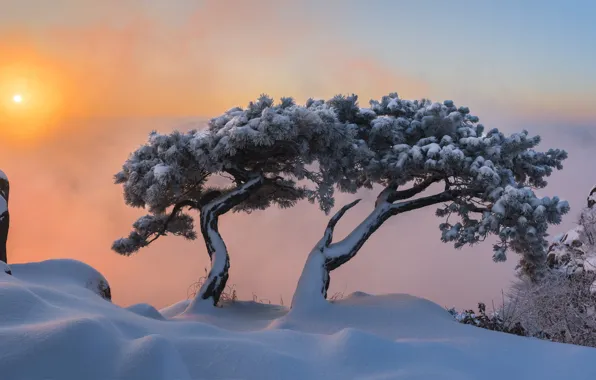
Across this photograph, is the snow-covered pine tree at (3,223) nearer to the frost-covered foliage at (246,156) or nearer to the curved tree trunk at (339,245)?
the frost-covered foliage at (246,156)

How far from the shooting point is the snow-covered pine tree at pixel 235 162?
34.6 ft

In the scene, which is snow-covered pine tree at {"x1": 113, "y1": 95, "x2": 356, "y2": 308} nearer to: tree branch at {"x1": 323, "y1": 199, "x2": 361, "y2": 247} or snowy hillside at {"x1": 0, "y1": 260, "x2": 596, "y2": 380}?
tree branch at {"x1": 323, "y1": 199, "x2": 361, "y2": 247}

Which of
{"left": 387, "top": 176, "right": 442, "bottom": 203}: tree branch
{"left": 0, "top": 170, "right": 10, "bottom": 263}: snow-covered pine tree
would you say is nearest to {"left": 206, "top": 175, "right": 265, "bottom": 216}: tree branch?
{"left": 387, "top": 176, "right": 442, "bottom": 203}: tree branch

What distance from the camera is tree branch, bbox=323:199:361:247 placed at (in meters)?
12.2

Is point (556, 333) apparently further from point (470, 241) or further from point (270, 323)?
point (270, 323)

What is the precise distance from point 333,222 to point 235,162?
101 inches

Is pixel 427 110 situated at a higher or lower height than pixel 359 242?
higher

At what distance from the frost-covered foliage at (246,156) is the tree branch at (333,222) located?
1.40 ft

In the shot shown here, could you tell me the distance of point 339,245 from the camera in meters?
12.1

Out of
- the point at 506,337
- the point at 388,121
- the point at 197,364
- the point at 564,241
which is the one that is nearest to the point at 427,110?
the point at 388,121

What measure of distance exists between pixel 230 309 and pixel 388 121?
5.19m

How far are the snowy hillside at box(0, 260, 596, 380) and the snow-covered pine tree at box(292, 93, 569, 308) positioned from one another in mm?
2266

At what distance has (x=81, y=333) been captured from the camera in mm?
5293

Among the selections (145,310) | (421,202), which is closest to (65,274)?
(145,310)
